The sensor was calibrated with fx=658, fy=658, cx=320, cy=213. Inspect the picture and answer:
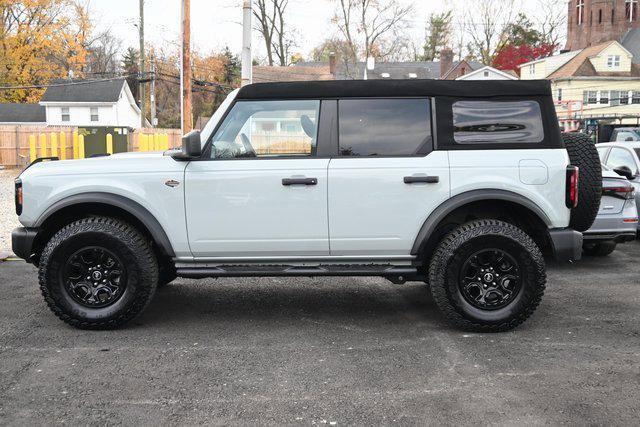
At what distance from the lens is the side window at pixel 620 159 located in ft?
33.2

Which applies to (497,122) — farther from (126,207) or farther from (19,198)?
(19,198)

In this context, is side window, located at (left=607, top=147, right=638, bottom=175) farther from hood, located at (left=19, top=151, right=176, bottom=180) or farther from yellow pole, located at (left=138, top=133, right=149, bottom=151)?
yellow pole, located at (left=138, top=133, right=149, bottom=151)

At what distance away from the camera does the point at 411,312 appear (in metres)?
6.11

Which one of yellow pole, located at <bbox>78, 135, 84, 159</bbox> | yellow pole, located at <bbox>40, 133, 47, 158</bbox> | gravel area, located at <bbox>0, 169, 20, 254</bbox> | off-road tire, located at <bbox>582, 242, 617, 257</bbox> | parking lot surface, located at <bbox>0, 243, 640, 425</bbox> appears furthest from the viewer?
yellow pole, located at <bbox>78, 135, 84, 159</bbox>

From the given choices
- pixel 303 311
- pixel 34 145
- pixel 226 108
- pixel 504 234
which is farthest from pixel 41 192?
pixel 34 145

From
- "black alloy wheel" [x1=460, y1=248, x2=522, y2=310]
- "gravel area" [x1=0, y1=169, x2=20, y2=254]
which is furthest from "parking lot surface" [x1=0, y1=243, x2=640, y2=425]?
"gravel area" [x1=0, y1=169, x2=20, y2=254]

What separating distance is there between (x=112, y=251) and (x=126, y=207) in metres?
0.38

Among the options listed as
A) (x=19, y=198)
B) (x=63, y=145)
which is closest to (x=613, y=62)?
(x=63, y=145)

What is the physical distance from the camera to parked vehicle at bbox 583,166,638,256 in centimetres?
798

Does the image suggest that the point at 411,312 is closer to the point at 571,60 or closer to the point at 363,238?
the point at 363,238

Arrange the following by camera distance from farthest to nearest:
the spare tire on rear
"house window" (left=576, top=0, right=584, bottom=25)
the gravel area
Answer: "house window" (left=576, top=0, right=584, bottom=25)
the gravel area
the spare tire on rear

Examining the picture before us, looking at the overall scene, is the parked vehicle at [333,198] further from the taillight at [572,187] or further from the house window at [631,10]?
the house window at [631,10]

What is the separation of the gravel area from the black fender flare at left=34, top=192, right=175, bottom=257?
173 inches

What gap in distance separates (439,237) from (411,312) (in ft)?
2.94
